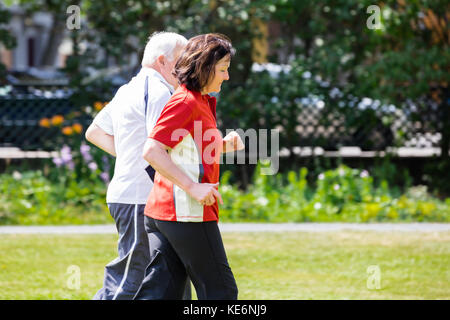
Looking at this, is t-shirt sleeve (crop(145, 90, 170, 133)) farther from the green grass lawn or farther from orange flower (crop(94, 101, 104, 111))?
orange flower (crop(94, 101, 104, 111))

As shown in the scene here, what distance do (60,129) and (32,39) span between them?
130ft

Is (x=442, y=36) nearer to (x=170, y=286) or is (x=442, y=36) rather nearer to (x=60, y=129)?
(x=60, y=129)

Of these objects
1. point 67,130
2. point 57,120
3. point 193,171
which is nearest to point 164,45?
point 193,171

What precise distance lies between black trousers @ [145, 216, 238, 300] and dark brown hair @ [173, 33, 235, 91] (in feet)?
2.18

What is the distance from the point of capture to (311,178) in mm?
10305

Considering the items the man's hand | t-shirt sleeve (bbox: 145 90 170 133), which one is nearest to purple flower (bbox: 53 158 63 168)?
t-shirt sleeve (bbox: 145 90 170 133)

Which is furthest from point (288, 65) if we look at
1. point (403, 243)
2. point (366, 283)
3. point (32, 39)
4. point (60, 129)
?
point (32, 39)

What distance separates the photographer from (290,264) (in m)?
6.41

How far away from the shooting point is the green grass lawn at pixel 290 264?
5.58 meters

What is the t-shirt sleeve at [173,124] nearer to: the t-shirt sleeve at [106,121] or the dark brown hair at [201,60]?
the dark brown hair at [201,60]

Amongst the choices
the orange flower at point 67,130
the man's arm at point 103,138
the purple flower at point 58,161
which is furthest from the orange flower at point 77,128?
the man's arm at point 103,138

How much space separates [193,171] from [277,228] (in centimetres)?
454

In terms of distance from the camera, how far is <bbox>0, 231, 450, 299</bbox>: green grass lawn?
5.58 m

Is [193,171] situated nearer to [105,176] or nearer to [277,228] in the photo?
[277,228]
